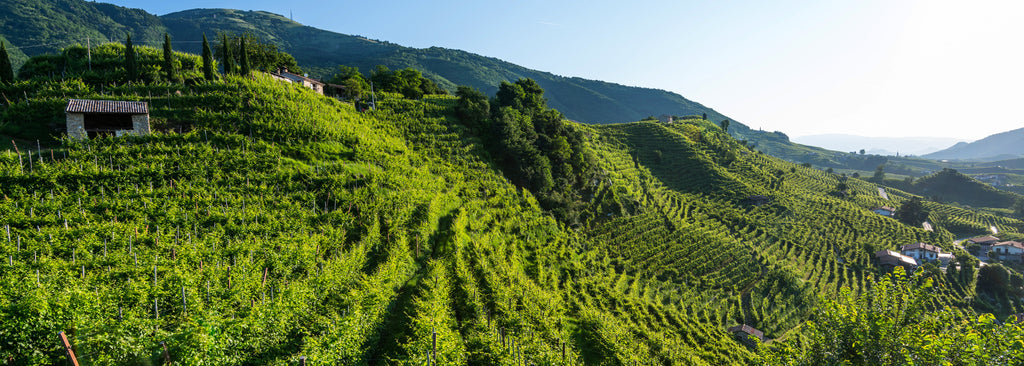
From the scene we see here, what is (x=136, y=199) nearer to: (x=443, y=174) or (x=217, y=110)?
(x=217, y=110)

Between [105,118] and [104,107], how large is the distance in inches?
63.9

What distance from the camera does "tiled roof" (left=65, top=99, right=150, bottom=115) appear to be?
77.9 ft

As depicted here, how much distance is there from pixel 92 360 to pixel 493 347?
1269cm

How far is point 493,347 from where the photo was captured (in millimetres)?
16531

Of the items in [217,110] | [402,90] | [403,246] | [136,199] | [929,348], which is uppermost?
[402,90]

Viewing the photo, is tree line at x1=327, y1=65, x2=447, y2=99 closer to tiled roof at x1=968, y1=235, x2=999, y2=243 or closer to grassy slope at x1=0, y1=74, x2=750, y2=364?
A: grassy slope at x1=0, y1=74, x2=750, y2=364

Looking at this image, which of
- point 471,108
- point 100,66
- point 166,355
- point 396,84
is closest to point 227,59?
point 100,66

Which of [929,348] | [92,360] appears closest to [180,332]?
[92,360]

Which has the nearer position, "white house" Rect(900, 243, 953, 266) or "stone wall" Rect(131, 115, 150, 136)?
"stone wall" Rect(131, 115, 150, 136)

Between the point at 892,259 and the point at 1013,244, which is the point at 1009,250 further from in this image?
the point at 892,259

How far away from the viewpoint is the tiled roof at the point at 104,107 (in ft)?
77.9

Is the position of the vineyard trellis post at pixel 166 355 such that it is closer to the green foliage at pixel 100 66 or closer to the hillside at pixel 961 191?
the green foliage at pixel 100 66

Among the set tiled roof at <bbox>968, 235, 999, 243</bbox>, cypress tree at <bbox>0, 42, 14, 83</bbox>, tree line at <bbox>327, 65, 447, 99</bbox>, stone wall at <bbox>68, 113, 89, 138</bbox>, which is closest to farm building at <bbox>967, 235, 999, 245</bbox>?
tiled roof at <bbox>968, 235, 999, 243</bbox>

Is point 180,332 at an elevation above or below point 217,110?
below
